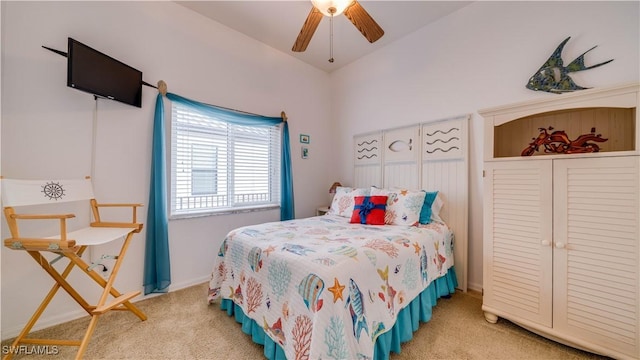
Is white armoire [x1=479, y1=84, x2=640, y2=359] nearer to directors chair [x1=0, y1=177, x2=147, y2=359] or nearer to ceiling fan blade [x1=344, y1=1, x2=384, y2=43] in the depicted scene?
ceiling fan blade [x1=344, y1=1, x2=384, y2=43]

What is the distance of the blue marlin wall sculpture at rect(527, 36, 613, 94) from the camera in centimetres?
179

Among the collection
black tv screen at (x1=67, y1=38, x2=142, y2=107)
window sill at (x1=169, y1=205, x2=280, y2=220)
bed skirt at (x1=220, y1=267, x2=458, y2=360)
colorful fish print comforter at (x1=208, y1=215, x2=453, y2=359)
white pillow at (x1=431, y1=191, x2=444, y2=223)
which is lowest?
bed skirt at (x1=220, y1=267, x2=458, y2=360)

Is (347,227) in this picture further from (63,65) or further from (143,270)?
(63,65)

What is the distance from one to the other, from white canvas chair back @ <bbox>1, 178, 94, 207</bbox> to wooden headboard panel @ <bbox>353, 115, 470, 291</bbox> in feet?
9.50

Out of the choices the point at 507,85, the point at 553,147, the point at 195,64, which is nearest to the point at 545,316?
the point at 553,147

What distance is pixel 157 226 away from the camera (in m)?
2.18

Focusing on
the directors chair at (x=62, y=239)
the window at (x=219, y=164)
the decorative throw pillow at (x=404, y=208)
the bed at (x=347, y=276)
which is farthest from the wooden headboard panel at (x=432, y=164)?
the directors chair at (x=62, y=239)

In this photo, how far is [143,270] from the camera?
2.18m

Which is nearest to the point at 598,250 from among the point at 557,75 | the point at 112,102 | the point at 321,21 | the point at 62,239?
the point at 557,75

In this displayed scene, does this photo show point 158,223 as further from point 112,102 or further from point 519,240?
point 519,240

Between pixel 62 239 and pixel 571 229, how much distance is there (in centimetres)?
302

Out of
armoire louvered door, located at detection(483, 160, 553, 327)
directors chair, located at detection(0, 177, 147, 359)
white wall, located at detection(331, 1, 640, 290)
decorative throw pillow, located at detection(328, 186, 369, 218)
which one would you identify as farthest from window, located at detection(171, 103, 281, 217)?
armoire louvered door, located at detection(483, 160, 553, 327)

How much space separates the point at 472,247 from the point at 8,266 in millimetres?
3787

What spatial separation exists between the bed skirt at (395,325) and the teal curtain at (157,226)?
74 cm
